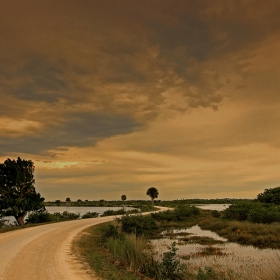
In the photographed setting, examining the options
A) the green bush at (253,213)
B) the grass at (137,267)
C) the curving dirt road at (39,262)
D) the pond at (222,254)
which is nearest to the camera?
the grass at (137,267)

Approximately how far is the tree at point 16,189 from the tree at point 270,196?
41124 mm

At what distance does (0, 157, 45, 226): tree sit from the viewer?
127 feet

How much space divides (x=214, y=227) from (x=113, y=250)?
2347 centimetres

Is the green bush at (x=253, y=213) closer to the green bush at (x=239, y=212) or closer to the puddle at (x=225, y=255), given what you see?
the green bush at (x=239, y=212)

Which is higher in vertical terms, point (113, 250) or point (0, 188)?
point (0, 188)

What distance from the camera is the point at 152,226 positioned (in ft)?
121

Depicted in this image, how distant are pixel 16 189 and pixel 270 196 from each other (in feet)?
146

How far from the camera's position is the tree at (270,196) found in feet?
190

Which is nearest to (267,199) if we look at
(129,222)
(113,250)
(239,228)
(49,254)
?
(239,228)

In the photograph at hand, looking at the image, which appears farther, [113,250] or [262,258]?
[262,258]

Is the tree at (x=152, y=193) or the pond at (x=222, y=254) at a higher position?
the tree at (x=152, y=193)

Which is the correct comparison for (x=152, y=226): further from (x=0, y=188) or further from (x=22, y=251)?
(x=22, y=251)

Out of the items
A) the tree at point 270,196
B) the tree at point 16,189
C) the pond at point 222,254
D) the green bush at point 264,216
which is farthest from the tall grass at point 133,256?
the tree at point 270,196

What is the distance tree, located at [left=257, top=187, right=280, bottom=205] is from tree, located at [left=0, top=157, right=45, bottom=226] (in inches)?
Answer: 1619
